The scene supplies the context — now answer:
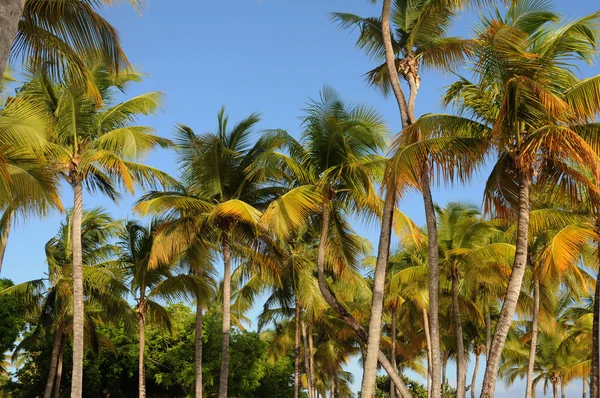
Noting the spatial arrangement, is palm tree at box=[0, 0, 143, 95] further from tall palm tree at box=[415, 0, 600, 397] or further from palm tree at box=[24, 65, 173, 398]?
palm tree at box=[24, 65, 173, 398]

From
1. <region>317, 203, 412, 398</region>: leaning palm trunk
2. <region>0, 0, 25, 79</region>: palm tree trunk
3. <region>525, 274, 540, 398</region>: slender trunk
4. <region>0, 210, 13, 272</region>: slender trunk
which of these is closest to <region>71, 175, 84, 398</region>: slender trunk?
<region>0, 210, 13, 272</region>: slender trunk

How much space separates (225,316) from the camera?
2034 cm

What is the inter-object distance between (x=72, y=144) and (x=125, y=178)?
1874 mm

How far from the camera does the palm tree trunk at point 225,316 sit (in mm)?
19984

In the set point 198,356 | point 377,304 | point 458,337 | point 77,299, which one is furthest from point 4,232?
point 458,337

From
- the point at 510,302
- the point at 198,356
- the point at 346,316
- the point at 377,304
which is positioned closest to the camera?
the point at 510,302

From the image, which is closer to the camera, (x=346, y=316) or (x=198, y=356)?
(x=346, y=316)

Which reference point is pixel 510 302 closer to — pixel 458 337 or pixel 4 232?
pixel 458 337

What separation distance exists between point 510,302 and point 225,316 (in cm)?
987

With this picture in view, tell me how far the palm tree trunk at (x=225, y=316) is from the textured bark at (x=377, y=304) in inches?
253

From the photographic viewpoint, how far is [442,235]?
26.5m

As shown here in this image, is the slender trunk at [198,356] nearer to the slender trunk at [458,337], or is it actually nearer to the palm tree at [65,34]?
the slender trunk at [458,337]

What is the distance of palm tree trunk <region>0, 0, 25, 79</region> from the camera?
18.0ft

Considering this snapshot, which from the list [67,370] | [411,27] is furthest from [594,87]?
[67,370]
